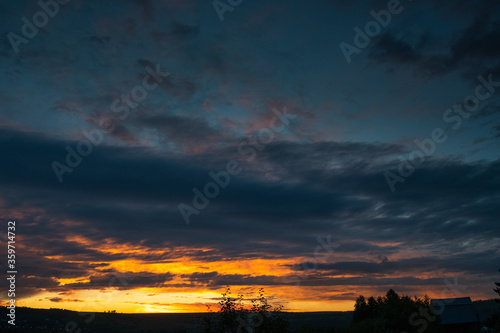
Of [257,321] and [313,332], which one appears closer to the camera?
[257,321]

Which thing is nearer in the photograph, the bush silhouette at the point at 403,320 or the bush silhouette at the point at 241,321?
the bush silhouette at the point at 241,321

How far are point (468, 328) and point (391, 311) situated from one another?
36482mm

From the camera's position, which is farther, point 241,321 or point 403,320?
point 403,320

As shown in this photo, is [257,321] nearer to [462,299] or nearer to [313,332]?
[313,332]

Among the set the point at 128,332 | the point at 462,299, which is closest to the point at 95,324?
the point at 128,332

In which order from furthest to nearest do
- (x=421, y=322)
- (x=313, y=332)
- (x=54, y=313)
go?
(x=54, y=313), (x=421, y=322), (x=313, y=332)

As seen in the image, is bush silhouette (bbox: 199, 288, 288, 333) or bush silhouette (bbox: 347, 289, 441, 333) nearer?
bush silhouette (bbox: 199, 288, 288, 333)

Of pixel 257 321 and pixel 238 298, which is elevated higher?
pixel 238 298

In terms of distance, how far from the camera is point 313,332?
45719 mm

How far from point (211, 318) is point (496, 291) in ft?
250

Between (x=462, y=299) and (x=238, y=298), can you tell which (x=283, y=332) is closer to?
(x=238, y=298)

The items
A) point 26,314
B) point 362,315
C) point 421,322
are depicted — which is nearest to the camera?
point 421,322

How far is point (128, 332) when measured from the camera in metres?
187

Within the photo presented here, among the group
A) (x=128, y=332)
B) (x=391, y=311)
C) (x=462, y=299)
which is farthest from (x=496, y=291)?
(x=128, y=332)
